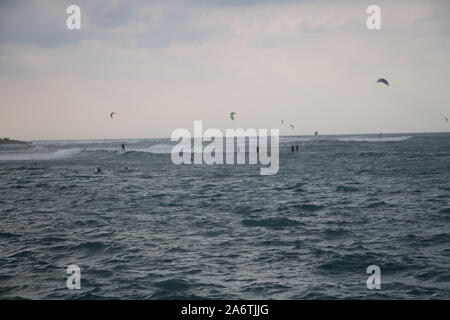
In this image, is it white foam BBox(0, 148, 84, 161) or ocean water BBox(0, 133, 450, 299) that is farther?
white foam BBox(0, 148, 84, 161)

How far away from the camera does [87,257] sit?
12.7m

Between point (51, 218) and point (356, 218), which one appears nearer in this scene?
point (356, 218)

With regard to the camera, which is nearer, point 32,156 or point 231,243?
point 231,243

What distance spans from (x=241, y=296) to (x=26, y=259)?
25.8 feet

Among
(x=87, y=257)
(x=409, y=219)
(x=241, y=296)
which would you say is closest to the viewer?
(x=241, y=296)

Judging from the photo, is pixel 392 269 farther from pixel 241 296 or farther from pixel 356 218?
pixel 356 218

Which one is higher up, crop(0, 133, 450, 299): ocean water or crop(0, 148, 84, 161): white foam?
crop(0, 148, 84, 161): white foam

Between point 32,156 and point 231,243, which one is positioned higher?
point 32,156

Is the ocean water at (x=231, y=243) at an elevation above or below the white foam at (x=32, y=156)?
below

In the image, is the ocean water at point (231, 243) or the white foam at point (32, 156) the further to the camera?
the white foam at point (32, 156)
